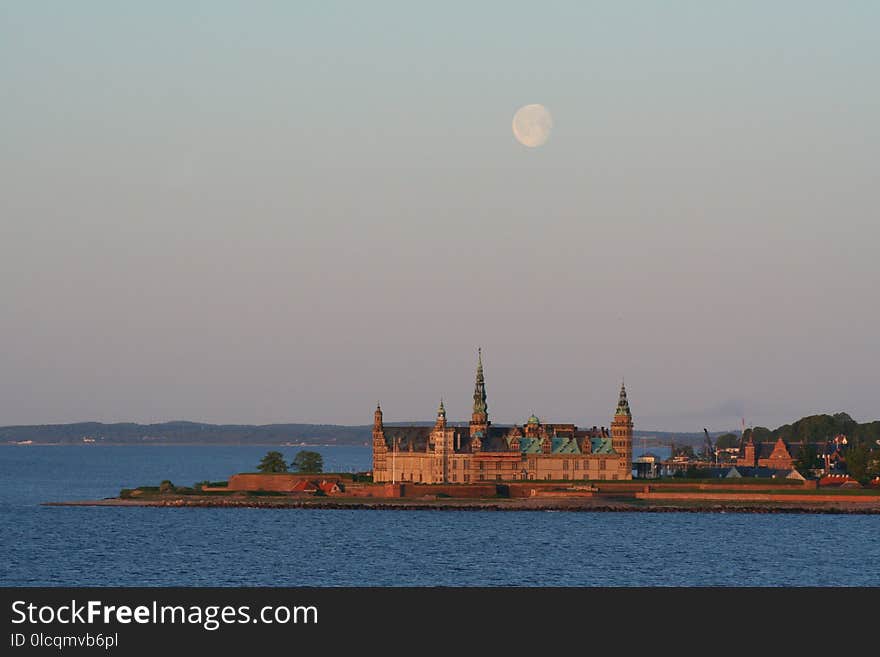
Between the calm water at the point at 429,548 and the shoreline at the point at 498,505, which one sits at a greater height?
the shoreline at the point at 498,505

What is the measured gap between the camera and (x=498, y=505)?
182375 millimetres

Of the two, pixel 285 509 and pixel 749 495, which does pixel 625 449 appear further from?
pixel 285 509

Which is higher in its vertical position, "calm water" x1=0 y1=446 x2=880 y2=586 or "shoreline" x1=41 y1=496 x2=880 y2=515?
"shoreline" x1=41 y1=496 x2=880 y2=515

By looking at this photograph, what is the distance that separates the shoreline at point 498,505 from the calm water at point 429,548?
449cm

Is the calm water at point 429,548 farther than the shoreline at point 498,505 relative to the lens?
No

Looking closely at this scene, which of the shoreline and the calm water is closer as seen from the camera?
the calm water

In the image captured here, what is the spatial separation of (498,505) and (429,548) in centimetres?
5428

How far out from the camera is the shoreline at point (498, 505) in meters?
178

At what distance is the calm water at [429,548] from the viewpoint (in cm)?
10669

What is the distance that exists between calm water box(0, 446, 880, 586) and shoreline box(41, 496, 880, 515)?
177 inches

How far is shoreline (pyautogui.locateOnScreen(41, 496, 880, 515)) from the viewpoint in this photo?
584ft

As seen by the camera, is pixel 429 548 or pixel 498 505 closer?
pixel 429 548
